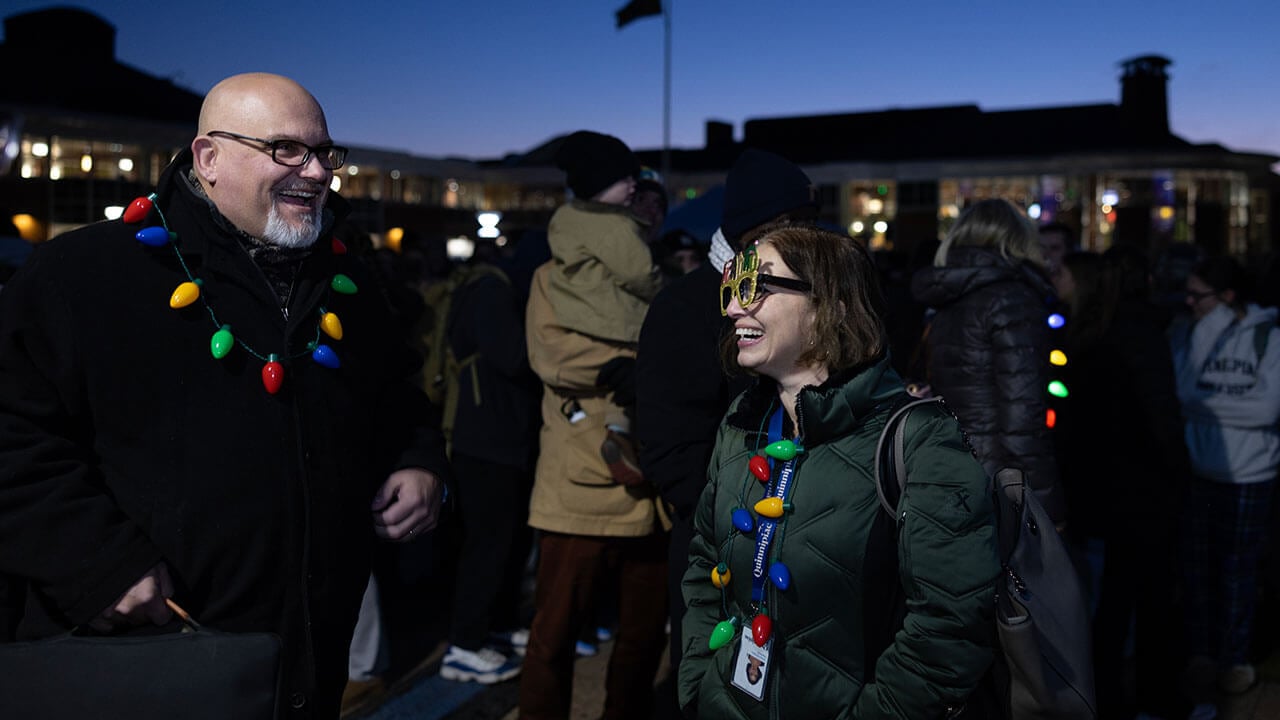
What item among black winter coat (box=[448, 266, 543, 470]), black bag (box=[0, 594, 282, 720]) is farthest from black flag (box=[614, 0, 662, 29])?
black bag (box=[0, 594, 282, 720])

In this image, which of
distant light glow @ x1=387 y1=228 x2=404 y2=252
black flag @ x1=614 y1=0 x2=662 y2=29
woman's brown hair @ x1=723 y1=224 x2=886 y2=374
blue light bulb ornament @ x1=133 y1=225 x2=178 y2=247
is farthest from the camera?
black flag @ x1=614 y1=0 x2=662 y2=29

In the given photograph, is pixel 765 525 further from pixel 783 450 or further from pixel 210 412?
pixel 210 412

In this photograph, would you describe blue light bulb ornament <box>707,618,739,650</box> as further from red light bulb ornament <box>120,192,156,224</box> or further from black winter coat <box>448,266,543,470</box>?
black winter coat <box>448,266,543,470</box>

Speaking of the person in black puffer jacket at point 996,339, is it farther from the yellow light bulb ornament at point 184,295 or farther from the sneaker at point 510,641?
the sneaker at point 510,641

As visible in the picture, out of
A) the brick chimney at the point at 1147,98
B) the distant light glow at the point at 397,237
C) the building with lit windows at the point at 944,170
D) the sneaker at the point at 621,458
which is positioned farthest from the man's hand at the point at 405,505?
the brick chimney at the point at 1147,98

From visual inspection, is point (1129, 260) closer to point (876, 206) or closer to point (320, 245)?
point (320, 245)

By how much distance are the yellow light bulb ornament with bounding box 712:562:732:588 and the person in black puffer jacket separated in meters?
1.64

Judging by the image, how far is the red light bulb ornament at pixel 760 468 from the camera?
233cm

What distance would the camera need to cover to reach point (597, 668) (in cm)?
548

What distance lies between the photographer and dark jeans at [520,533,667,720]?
4.07 meters

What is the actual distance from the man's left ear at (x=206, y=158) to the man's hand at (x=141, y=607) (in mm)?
916

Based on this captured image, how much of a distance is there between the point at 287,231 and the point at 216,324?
Answer: 29cm

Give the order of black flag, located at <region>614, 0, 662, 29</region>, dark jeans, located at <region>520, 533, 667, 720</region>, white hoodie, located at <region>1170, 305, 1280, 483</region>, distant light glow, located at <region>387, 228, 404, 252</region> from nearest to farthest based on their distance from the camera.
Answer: dark jeans, located at <region>520, 533, 667, 720</region>, white hoodie, located at <region>1170, 305, 1280, 483</region>, distant light glow, located at <region>387, 228, 404, 252</region>, black flag, located at <region>614, 0, 662, 29</region>

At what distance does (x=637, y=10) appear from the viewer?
28328 mm
